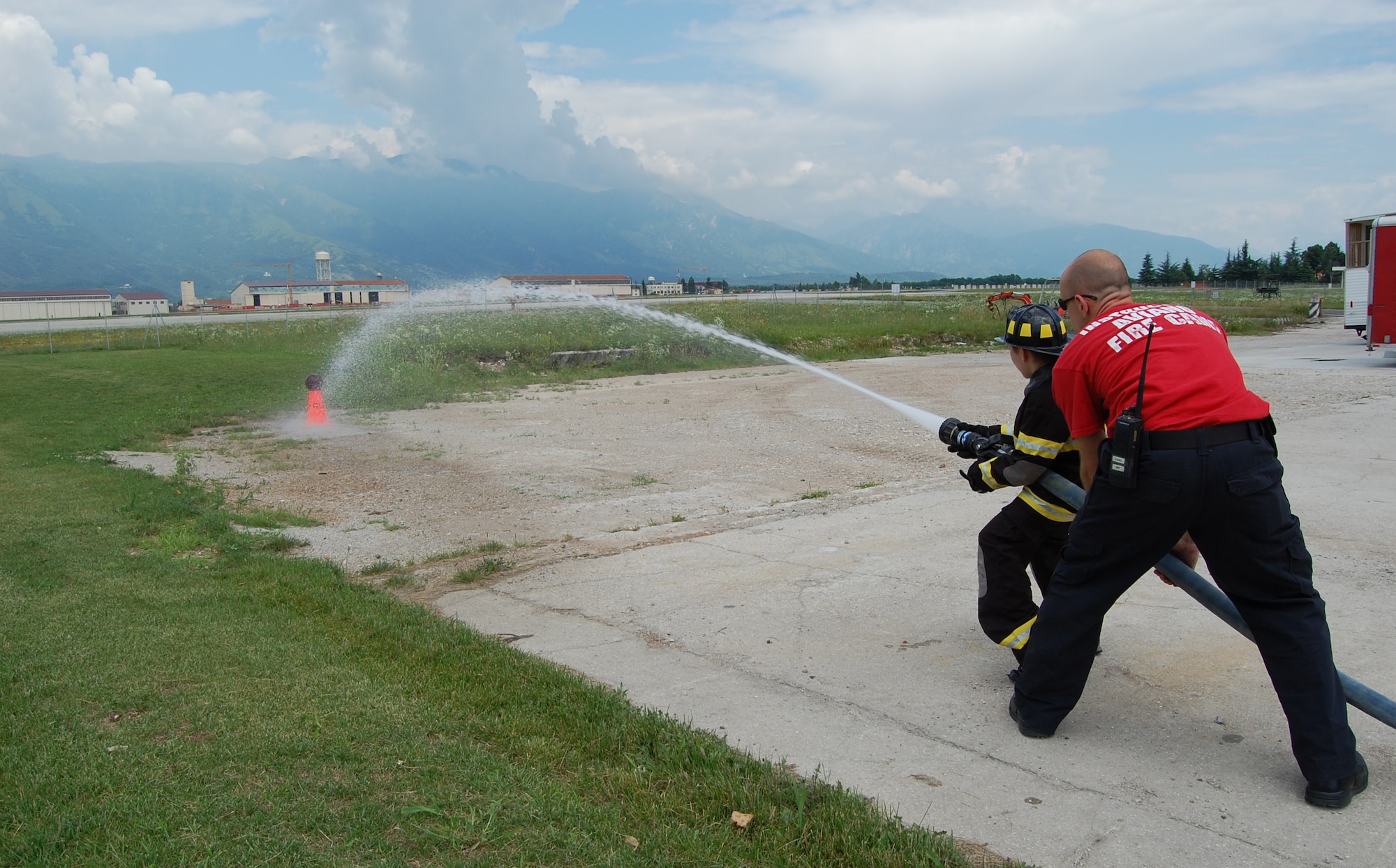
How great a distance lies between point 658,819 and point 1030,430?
7.26 feet

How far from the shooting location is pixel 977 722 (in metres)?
4.05

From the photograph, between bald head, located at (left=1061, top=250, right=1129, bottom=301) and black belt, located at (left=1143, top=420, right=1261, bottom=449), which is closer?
black belt, located at (left=1143, top=420, right=1261, bottom=449)

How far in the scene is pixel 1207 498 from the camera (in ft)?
10.9

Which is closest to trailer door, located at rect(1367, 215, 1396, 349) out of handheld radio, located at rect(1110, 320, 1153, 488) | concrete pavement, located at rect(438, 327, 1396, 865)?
concrete pavement, located at rect(438, 327, 1396, 865)

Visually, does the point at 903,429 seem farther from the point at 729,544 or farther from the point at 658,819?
the point at 658,819

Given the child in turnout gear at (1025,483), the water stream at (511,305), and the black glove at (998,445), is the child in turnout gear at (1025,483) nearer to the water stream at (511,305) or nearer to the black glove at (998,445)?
the black glove at (998,445)

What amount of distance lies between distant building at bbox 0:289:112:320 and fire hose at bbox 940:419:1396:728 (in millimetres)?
88618

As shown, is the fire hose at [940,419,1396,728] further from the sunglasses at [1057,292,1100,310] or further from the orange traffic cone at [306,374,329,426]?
the orange traffic cone at [306,374,329,426]

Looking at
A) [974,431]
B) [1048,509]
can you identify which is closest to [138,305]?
[974,431]

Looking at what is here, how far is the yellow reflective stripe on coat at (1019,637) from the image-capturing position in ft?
14.3

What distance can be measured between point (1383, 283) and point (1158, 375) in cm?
2272

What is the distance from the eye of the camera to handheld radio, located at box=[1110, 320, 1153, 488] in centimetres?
335

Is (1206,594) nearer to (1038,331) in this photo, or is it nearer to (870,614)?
(1038,331)

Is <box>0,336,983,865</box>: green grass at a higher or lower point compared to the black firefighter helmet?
lower
